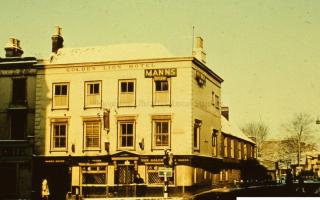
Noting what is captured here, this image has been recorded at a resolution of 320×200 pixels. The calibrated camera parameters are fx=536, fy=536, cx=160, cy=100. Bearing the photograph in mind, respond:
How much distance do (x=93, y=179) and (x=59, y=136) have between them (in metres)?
3.53

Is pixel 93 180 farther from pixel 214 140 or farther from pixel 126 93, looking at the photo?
pixel 214 140

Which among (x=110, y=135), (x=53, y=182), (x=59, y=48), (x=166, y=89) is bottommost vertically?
(x=53, y=182)

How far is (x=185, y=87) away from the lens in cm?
3212

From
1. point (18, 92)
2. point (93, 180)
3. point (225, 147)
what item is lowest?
point (93, 180)

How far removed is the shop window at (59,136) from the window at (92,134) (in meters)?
1.44

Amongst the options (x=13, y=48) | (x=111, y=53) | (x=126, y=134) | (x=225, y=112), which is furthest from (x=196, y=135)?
(x=225, y=112)

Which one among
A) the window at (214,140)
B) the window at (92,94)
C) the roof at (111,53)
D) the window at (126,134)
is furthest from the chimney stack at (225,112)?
the window at (92,94)

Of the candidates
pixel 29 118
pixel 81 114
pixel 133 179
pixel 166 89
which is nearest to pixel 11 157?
pixel 29 118

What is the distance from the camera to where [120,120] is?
107ft

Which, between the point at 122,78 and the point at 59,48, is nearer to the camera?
the point at 122,78

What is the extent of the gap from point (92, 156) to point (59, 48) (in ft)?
28.5

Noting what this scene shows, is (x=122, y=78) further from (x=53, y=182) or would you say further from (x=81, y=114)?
(x=53, y=182)

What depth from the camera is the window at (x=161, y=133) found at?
31984 mm

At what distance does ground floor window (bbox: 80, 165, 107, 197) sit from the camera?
32.7m
